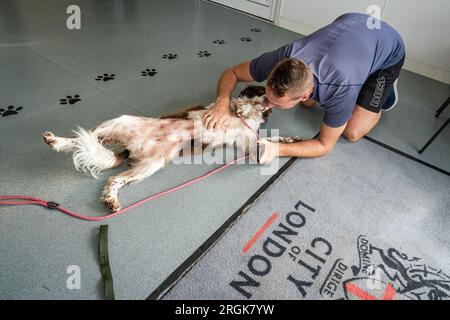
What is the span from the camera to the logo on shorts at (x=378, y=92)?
204 cm

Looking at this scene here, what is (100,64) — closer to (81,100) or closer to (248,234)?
(81,100)

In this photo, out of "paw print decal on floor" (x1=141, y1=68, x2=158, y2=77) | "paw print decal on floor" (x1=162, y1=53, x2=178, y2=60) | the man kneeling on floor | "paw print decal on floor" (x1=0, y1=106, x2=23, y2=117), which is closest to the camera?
the man kneeling on floor

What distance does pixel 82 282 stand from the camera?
1272 mm

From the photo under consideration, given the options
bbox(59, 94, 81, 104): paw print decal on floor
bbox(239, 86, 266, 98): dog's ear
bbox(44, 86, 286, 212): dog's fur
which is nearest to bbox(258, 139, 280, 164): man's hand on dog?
bbox(44, 86, 286, 212): dog's fur

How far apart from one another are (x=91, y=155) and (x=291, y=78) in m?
1.03

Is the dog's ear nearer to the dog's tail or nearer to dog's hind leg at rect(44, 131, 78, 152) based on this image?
the dog's tail

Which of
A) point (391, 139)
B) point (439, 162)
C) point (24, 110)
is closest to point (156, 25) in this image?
point (24, 110)

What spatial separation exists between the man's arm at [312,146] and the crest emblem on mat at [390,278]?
0.62m

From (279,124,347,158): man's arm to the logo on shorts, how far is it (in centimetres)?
42

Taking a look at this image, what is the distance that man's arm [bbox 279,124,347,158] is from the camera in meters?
1.87

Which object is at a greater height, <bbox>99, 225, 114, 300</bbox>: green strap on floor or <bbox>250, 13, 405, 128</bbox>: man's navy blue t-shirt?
<bbox>250, 13, 405, 128</bbox>: man's navy blue t-shirt

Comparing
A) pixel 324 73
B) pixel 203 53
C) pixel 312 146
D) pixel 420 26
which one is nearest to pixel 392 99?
pixel 312 146

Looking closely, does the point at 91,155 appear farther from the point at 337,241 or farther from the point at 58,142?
the point at 337,241

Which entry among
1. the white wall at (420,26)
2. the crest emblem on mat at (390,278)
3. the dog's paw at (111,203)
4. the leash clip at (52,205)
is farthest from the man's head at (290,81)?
the white wall at (420,26)
